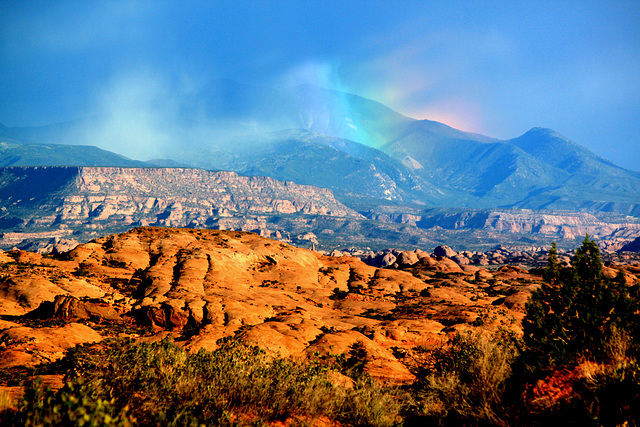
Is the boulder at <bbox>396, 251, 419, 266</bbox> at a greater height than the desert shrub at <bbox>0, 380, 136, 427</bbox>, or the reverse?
the desert shrub at <bbox>0, 380, 136, 427</bbox>

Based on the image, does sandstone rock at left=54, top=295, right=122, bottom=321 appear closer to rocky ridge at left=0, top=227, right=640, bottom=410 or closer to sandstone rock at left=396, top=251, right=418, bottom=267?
rocky ridge at left=0, top=227, right=640, bottom=410

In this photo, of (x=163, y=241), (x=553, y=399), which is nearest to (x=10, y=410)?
(x=553, y=399)

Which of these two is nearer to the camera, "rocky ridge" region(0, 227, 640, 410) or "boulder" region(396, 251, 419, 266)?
"rocky ridge" region(0, 227, 640, 410)

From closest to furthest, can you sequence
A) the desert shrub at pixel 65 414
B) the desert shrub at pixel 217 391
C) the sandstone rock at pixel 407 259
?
1. the desert shrub at pixel 65 414
2. the desert shrub at pixel 217 391
3. the sandstone rock at pixel 407 259

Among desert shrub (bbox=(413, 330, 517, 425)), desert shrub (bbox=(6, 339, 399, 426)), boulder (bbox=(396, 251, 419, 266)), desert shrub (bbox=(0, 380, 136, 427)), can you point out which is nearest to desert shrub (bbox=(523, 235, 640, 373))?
desert shrub (bbox=(413, 330, 517, 425))

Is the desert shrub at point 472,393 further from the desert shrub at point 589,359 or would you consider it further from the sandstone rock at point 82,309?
the sandstone rock at point 82,309

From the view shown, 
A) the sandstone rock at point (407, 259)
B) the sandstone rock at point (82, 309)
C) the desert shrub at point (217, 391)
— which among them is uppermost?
the desert shrub at point (217, 391)

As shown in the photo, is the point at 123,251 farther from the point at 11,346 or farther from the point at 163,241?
the point at 11,346

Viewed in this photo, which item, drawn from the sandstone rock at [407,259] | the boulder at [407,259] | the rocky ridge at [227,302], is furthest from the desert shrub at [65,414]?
the boulder at [407,259]

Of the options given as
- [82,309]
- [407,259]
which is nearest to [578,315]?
[82,309]

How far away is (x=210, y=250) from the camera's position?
48.9m

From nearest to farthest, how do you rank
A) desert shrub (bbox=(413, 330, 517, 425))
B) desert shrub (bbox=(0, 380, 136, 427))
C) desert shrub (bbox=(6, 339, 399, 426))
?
desert shrub (bbox=(0, 380, 136, 427)) < desert shrub (bbox=(6, 339, 399, 426)) < desert shrub (bbox=(413, 330, 517, 425))

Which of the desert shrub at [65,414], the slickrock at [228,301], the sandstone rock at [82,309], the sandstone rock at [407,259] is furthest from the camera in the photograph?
the sandstone rock at [407,259]

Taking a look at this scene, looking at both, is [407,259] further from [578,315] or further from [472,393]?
[472,393]
